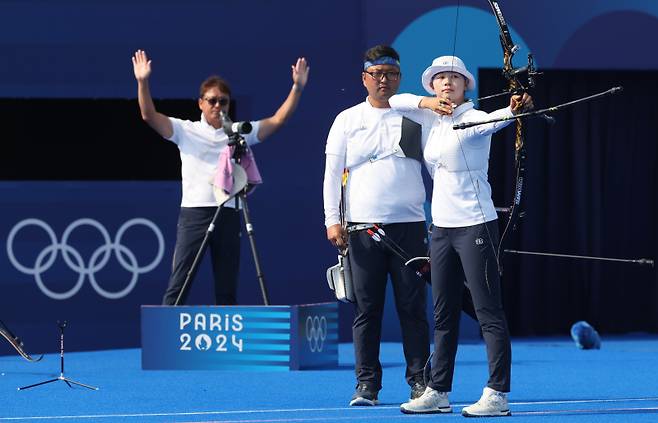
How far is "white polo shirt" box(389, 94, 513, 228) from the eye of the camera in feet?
23.4

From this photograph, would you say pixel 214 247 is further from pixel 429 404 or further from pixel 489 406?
pixel 489 406

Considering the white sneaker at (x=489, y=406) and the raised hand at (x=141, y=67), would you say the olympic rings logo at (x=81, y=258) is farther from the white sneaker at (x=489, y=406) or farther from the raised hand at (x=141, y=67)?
the white sneaker at (x=489, y=406)

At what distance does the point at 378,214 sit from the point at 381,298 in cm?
47

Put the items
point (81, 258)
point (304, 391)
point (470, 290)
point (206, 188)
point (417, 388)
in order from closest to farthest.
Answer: point (470, 290) < point (417, 388) < point (304, 391) < point (206, 188) < point (81, 258)

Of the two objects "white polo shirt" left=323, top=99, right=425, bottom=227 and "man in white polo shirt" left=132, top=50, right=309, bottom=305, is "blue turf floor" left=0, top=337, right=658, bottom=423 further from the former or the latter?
"white polo shirt" left=323, top=99, right=425, bottom=227

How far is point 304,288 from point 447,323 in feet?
16.3

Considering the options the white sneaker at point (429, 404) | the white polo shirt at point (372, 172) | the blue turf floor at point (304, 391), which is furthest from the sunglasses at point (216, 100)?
the white sneaker at point (429, 404)

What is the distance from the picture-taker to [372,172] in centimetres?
778

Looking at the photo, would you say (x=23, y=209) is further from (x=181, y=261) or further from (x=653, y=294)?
(x=653, y=294)

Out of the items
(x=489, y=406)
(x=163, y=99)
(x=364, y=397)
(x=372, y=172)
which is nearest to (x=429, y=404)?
(x=489, y=406)

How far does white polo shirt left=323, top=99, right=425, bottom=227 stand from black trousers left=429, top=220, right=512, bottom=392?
484mm

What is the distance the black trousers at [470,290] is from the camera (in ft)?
23.2

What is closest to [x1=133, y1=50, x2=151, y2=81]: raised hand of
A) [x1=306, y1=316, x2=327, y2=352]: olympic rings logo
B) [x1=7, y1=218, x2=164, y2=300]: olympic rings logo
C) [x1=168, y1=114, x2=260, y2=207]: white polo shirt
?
[x1=168, y1=114, x2=260, y2=207]: white polo shirt

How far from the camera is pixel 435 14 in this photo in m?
12.4
